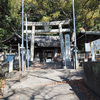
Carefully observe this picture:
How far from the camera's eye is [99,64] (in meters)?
3.61

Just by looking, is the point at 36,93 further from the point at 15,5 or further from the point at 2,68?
the point at 15,5

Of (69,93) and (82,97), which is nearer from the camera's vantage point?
(82,97)

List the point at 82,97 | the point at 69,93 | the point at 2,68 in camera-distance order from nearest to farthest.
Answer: the point at 82,97 → the point at 69,93 → the point at 2,68

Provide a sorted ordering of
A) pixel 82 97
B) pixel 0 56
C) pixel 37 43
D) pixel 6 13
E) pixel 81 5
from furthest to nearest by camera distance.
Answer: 1. pixel 6 13
2. pixel 37 43
3. pixel 81 5
4. pixel 0 56
5. pixel 82 97

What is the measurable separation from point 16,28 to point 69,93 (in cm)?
1764

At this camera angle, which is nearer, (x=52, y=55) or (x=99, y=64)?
(x=99, y=64)

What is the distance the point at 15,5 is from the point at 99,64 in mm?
17172

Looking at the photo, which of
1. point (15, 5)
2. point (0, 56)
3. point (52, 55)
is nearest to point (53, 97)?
point (0, 56)

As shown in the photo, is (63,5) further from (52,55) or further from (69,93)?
(69,93)

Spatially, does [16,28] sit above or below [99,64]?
above

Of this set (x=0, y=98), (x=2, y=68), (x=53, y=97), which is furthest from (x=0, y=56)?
(x=53, y=97)

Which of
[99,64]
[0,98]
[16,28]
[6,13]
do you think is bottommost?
[0,98]

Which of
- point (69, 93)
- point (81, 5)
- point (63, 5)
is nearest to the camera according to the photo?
point (69, 93)

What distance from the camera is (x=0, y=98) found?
4152 mm
